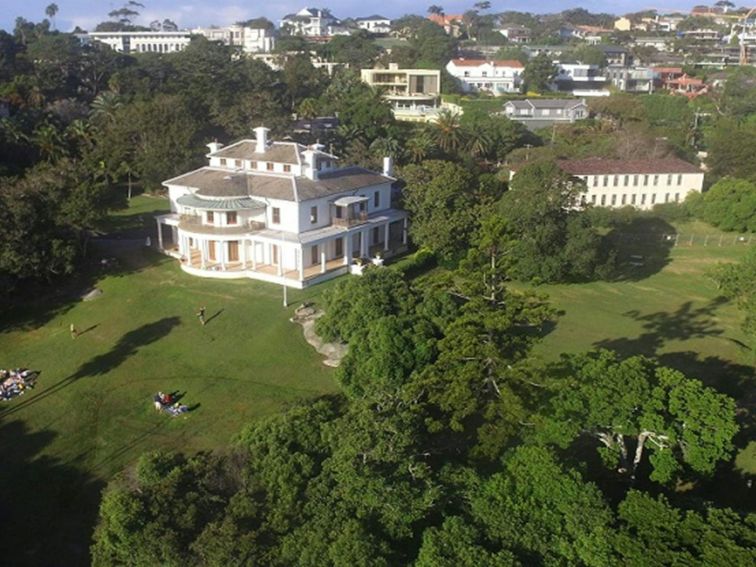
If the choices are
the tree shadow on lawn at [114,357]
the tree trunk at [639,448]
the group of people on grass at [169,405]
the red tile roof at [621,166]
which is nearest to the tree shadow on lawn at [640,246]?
the red tile roof at [621,166]

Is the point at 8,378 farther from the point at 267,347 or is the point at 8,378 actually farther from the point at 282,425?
the point at 282,425

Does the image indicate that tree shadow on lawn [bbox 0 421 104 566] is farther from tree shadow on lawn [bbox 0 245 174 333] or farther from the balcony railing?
the balcony railing

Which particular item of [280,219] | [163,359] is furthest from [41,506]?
[280,219]

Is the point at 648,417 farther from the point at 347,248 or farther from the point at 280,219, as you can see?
the point at 280,219

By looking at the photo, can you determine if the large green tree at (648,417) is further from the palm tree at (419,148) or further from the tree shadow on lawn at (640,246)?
the palm tree at (419,148)

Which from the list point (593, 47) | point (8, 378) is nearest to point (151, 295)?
point (8, 378)

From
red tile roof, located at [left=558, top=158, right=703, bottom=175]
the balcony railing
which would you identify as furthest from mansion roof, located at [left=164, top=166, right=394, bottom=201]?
red tile roof, located at [left=558, top=158, right=703, bottom=175]
